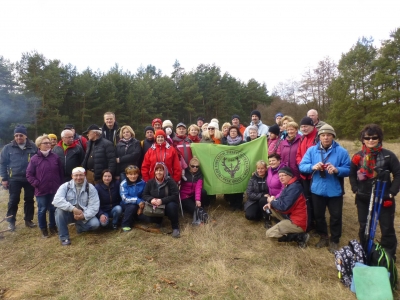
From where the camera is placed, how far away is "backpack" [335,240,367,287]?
3562mm

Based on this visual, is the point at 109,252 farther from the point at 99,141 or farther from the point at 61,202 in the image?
the point at 99,141

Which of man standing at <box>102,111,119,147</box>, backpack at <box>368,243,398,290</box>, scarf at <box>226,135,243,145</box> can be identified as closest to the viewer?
backpack at <box>368,243,398,290</box>

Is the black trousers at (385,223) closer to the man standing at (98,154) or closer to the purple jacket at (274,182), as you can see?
the purple jacket at (274,182)

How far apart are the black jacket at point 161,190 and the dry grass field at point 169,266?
73cm

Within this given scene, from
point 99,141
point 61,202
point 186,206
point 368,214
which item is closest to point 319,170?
point 368,214

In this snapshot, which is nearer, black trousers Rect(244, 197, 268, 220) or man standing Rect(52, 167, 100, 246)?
man standing Rect(52, 167, 100, 246)

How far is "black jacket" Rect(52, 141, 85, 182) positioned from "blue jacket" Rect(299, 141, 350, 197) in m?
4.73

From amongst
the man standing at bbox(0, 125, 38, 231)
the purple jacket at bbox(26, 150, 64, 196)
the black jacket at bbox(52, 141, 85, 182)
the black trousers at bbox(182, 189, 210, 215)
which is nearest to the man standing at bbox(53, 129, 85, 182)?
the black jacket at bbox(52, 141, 85, 182)

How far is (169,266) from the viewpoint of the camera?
4.09 m

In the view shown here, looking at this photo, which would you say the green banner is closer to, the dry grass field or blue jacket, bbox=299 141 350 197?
the dry grass field

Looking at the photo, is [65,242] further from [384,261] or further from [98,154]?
[384,261]

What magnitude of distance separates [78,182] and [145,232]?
163cm

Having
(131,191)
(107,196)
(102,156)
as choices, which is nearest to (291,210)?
(131,191)

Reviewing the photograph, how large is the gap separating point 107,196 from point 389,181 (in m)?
4.91
